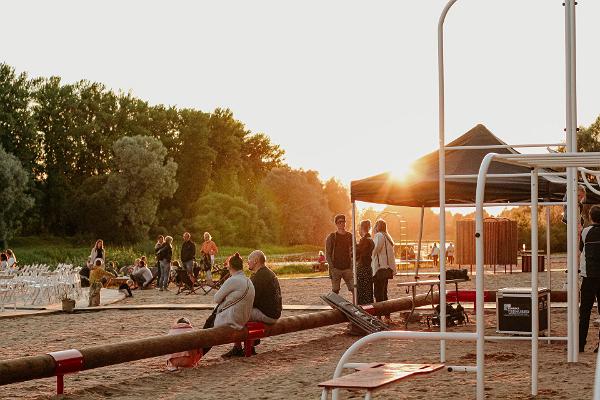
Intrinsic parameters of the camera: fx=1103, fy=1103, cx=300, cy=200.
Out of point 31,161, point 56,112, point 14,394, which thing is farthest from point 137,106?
point 14,394

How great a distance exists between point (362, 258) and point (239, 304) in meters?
4.79

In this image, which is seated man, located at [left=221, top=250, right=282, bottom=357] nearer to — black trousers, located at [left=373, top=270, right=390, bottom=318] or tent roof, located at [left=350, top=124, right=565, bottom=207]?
tent roof, located at [left=350, top=124, right=565, bottom=207]

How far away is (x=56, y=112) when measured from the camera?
Answer: 252 ft

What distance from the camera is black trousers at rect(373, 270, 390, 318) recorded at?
18.7 meters

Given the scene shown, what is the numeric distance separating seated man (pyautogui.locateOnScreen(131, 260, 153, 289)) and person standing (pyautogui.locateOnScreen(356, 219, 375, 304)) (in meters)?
15.9

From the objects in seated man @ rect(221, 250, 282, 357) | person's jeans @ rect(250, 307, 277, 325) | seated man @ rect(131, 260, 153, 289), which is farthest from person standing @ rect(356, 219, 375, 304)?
seated man @ rect(131, 260, 153, 289)

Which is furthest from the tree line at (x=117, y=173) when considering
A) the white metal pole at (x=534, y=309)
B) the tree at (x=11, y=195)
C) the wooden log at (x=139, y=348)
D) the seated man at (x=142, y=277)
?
the white metal pole at (x=534, y=309)

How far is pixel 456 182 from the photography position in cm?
1608

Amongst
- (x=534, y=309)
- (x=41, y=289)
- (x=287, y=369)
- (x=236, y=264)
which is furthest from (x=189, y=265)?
(x=534, y=309)

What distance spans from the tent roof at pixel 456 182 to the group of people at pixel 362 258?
0.70m

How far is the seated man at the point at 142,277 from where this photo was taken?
109 feet

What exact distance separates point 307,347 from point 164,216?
6722 cm

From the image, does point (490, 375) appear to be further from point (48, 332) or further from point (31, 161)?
point (31, 161)

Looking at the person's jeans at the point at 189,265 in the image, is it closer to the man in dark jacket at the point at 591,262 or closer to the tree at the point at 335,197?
the man in dark jacket at the point at 591,262
